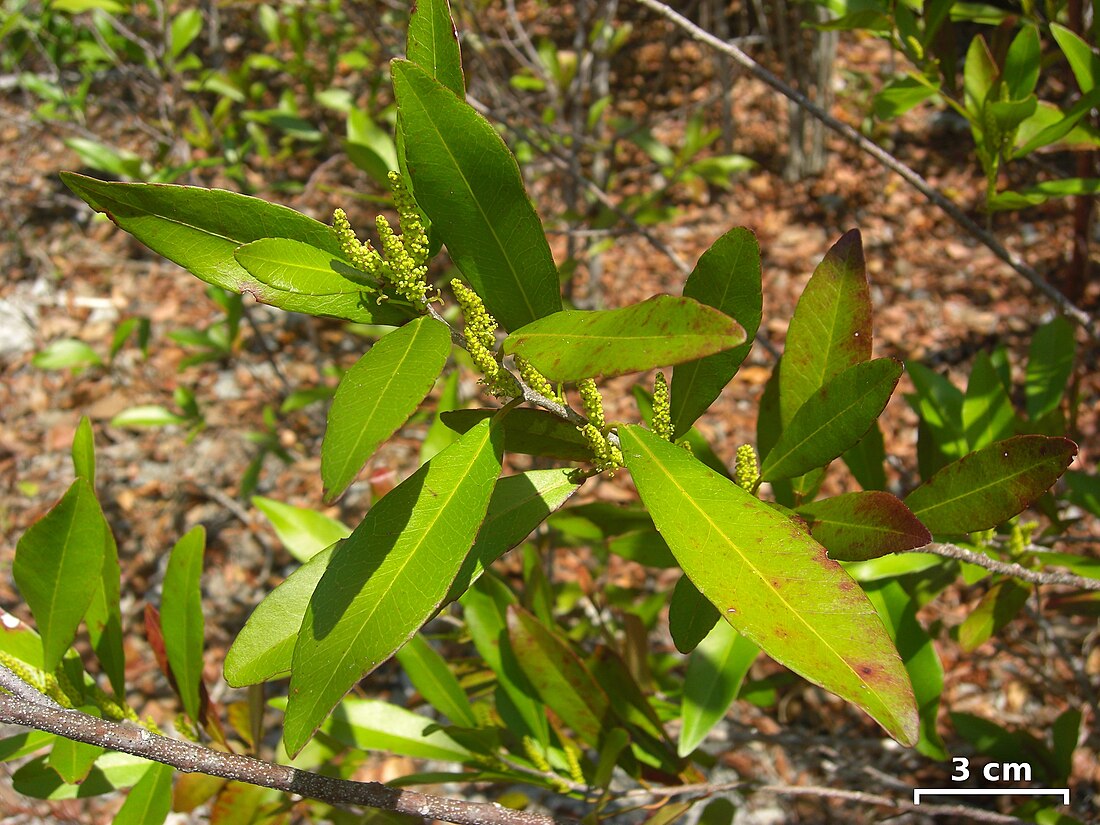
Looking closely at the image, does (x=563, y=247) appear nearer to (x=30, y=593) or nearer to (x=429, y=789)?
(x=429, y=789)

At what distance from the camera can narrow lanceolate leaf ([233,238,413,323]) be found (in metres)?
0.72

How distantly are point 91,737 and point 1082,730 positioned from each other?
8.03 ft

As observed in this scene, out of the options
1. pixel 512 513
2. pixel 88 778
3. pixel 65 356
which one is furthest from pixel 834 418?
pixel 65 356

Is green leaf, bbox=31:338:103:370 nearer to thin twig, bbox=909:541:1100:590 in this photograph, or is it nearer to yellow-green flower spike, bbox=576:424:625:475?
yellow-green flower spike, bbox=576:424:625:475

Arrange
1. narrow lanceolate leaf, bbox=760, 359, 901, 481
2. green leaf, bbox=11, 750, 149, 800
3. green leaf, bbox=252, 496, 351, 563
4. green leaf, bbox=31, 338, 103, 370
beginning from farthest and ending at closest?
green leaf, bbox=31, 338, 103, 370 → green leaf, bbox=252, 496, 351, 563 → green leaf, bbox=11, 750, 149, 800 → narrow lanceolate leaf, bbox=760, 359, 901, 481

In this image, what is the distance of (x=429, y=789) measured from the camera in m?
2.36

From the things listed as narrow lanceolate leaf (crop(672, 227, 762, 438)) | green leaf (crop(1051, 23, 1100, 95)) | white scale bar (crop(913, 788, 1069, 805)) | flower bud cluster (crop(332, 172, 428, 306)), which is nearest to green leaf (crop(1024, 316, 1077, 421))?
green leaf (crop(1051, 23, 1100, 95))

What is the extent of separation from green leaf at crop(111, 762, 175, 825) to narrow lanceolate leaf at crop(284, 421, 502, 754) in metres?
0.58

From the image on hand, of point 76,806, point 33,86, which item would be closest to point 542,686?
point 76,806

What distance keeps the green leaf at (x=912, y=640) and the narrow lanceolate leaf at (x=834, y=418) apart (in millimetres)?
476

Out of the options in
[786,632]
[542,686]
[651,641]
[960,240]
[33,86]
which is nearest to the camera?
[786,632]

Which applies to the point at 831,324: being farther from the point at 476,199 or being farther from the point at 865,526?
the point at 476,199

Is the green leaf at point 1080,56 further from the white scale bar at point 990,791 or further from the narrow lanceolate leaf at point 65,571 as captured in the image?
the narrow lanceolate leaf at point 65,571

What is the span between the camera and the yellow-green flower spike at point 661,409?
0.89 metres
